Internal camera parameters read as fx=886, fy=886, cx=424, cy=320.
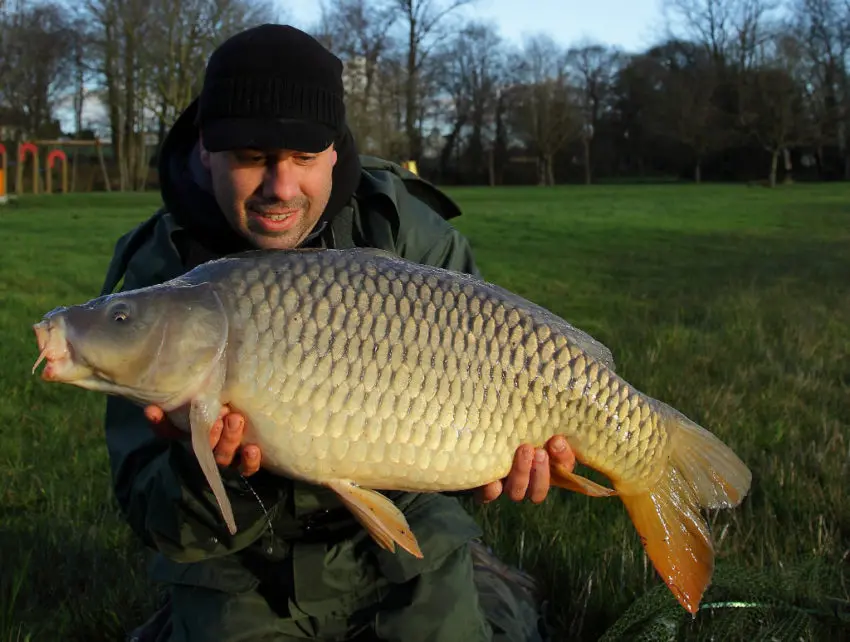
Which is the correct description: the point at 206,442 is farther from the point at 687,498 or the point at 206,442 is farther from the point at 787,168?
the point at 787,168

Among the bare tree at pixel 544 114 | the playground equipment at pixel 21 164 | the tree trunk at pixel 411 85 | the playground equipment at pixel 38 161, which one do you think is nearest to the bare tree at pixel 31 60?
the playground equipment at pixel 38 161

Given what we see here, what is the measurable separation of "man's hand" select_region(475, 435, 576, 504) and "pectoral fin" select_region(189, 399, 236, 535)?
0.39 meters

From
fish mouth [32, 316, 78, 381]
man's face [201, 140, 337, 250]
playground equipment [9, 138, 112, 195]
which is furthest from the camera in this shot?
playground equipment [9, 138, 112, 195]

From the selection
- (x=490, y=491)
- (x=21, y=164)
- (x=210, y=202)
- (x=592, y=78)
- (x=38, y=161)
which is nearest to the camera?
(x=490, y=491)

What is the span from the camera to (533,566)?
1736mm

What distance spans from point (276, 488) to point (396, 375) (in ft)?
1.28

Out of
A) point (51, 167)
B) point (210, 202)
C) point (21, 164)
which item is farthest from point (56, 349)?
point (51, 167)

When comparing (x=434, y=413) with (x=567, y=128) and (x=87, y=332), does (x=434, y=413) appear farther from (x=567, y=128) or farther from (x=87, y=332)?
(x=567, y=128)

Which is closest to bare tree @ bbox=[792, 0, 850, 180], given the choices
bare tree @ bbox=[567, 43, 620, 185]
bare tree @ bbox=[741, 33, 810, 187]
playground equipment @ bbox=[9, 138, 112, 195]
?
bare tree @ bbox=[741, 33, 810, 187]

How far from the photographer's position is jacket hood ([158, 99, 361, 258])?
1562 mm

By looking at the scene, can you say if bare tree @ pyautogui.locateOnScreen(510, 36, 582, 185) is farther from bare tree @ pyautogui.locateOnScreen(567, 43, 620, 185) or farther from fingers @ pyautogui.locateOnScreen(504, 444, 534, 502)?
fingers @ pyautogui.locateOnScreen(504, 444, 534, 502)

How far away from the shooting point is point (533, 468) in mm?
1247

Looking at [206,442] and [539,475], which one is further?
[539,475]

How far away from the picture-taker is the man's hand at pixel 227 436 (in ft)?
3.59
